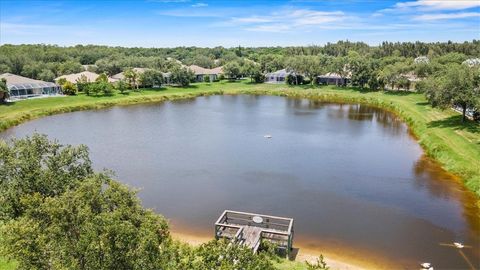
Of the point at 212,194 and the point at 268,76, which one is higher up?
the point at 268,76

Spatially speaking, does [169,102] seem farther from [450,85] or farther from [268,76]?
[450,85]

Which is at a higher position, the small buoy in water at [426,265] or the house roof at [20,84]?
the house roof at [20,84]

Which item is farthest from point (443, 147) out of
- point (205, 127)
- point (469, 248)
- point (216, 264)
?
point (216, 264)

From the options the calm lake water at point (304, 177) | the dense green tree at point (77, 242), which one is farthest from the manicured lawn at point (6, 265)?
the calm lake water at point (304, 177)

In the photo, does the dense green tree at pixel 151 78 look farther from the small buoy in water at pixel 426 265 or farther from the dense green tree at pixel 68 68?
the small buoy in water at pixel 426 265

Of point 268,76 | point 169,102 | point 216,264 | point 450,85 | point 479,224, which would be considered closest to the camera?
point 216,264

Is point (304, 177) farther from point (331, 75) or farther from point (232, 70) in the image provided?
point (232, 70)
